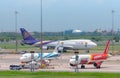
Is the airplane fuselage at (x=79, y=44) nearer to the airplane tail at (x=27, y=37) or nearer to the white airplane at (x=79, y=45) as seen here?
the white airplane at (x=79, y=45)

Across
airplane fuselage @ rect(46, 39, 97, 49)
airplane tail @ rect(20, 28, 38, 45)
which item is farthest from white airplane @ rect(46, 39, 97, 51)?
airplane tail @ rect(20, 28, 38, 45)

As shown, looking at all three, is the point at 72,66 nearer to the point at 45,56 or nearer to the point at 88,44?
the point at 45,56

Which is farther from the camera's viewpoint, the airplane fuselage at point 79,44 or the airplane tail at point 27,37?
the airplane tail at point 27,37

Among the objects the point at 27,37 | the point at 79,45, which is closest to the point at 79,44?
the point at 79,45

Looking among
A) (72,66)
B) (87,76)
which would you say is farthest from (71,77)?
(72,66)

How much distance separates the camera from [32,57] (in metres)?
70.8

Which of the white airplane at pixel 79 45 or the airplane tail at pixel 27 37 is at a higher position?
the airplane tail at pixel 27 37

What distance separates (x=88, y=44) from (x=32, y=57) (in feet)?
158

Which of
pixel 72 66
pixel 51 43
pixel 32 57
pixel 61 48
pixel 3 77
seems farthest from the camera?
pixel 51 43

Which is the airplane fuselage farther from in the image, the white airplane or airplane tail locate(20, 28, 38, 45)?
airplane tail locate(20, 28, 38, 45)

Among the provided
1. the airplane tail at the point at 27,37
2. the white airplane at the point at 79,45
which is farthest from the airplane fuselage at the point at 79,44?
the airplane tail at the point at 27,37

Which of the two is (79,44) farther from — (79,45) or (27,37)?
(27,37)

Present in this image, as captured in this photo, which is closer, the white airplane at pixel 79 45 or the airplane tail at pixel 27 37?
the white airplane at pixel 79 45

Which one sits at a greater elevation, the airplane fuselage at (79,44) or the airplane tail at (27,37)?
the airplane tail at (27,37)
